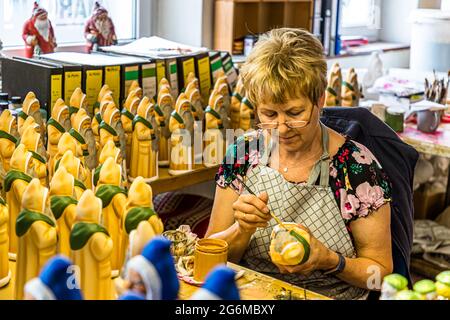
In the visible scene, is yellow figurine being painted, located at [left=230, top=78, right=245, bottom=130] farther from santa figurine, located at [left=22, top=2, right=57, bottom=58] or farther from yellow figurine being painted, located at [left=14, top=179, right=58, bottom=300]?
yellow figurine being painted, located at [left=14, top=179, right=58, bottom=300]

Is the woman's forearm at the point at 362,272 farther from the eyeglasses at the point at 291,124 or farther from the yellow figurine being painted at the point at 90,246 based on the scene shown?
the yellow figurine being painted at the point at 90,246

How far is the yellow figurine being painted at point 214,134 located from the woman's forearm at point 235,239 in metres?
0.97

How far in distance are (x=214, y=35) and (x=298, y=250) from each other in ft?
9.77

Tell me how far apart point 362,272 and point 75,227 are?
2.92 feet

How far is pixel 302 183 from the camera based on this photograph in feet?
7.47

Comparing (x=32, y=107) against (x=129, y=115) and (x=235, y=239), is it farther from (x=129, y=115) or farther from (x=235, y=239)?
(x=235, y=239)

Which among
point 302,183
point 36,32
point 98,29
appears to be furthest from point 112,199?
point 98,29

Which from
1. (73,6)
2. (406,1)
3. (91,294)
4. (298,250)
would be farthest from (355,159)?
(406,1)

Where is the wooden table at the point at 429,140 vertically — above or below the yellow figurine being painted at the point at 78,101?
below

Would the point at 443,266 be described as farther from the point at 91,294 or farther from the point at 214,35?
the point at 91,294

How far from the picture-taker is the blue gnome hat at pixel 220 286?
1148 millimetres

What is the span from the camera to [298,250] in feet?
6.07

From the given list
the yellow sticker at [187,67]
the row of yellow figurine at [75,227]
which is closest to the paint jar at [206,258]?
the row of yellow figurine at [75,227]

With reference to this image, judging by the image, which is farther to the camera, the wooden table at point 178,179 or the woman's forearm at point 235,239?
the wooden table at point 178,179
